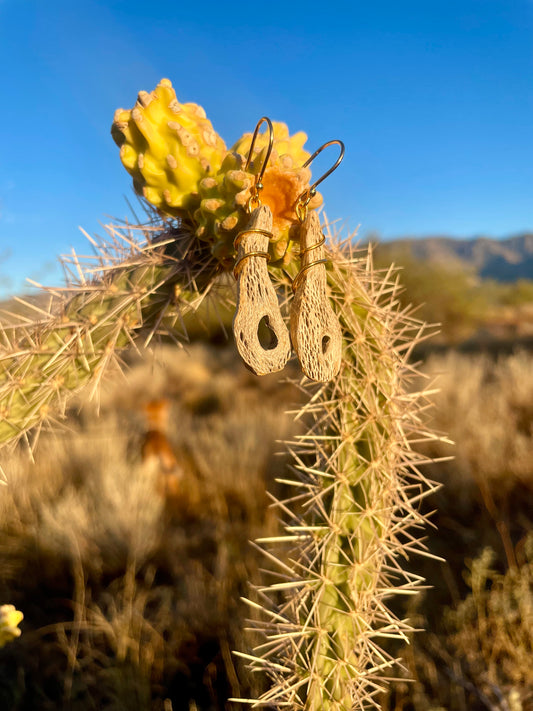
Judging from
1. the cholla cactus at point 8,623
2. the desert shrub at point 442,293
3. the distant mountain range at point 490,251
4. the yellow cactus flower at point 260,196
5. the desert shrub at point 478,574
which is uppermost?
the distant mountain range at point 490,251

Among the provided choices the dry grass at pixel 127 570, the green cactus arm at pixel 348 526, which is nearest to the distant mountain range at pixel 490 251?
the dry grass at pixel 127 570

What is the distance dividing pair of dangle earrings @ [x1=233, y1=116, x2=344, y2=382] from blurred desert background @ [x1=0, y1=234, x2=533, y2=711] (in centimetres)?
21

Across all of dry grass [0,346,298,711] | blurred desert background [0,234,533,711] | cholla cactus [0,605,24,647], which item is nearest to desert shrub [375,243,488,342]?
blurred desert background [0,234,533,711]

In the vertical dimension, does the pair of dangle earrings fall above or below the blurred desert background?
above

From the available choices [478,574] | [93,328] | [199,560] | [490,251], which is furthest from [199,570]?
[490,251]

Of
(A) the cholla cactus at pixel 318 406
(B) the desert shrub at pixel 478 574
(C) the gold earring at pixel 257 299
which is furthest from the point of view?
(B) the desert shrub at pixel 478 574

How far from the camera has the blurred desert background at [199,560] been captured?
6.52 ft

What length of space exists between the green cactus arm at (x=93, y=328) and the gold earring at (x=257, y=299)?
0.24m

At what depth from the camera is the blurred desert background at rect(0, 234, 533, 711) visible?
1.99 m

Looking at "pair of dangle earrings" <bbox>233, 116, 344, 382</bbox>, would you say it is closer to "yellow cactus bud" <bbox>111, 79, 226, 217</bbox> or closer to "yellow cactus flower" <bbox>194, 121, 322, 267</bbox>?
"yellow cactus flower" <bbox>194, 121, 322, 267</bbox>

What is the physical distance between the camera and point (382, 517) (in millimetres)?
991

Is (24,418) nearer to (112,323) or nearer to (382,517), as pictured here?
(112,323)

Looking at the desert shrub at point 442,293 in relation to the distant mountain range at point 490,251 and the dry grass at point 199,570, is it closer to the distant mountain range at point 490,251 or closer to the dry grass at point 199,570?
the dry grass at point 199,570

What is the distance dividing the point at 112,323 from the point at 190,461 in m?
3.71
